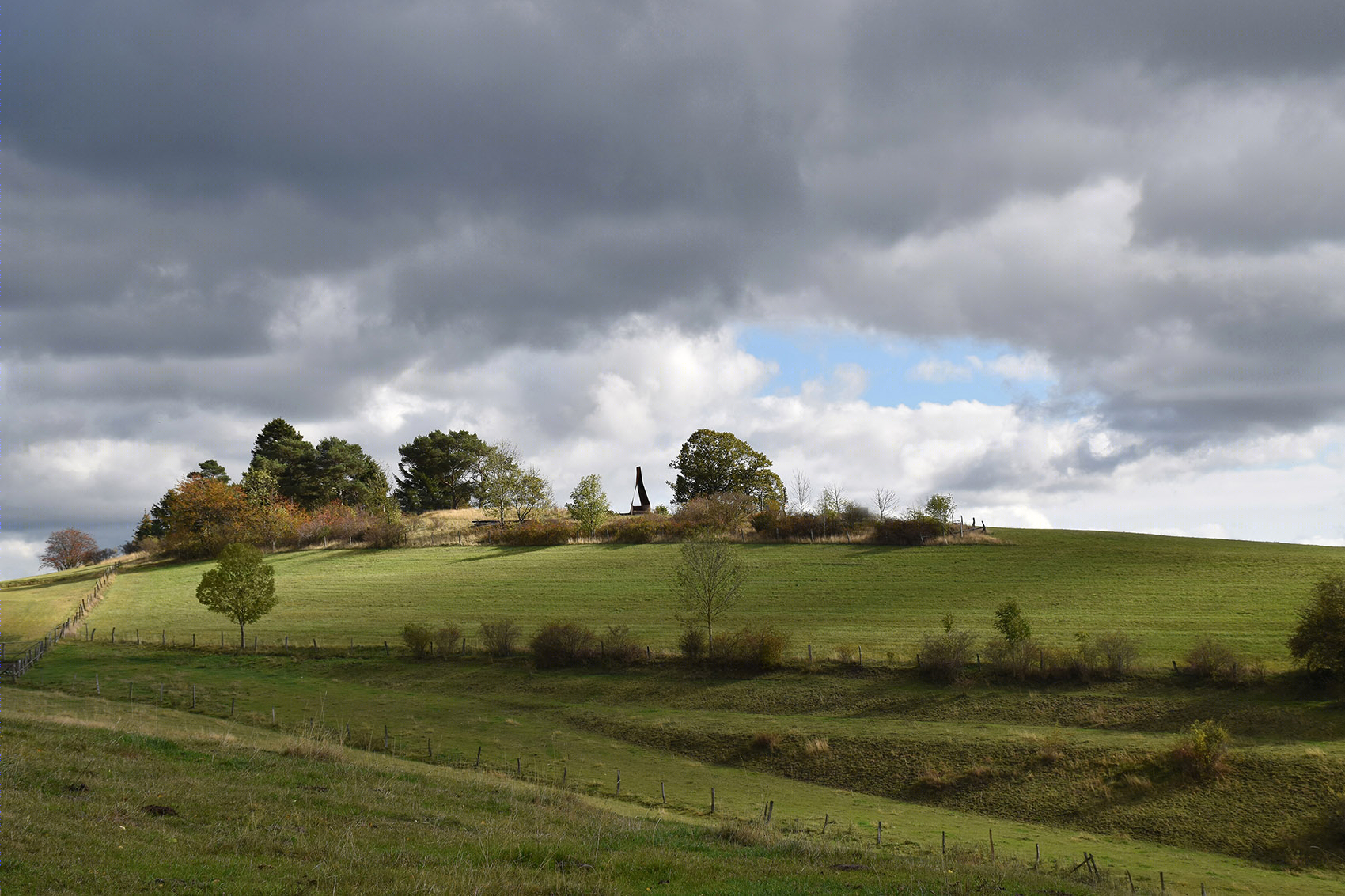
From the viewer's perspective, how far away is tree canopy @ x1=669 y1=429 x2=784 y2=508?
121688mm

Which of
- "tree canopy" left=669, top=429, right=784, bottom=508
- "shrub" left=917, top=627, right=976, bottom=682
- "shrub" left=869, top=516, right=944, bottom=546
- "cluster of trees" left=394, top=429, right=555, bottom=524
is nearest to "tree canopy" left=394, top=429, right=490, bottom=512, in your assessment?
"cluster of trees" left=394, top=429, right=555, bottom=524

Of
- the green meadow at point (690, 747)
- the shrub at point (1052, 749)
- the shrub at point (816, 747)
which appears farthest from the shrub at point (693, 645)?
the shrub at point (1052, 749)

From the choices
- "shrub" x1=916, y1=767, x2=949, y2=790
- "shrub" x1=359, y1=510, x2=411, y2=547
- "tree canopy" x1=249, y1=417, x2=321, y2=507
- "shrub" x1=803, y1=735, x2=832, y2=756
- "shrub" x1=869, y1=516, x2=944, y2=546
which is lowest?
"shrub" x1=916, y1=767, x2=949, y2=790

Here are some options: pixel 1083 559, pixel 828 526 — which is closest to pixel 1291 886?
pixel 1083 559

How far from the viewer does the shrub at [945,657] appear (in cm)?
4794

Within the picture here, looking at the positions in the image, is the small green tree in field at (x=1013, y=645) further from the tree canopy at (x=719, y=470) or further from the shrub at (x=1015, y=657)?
the tree canopy at (x=719, y=470)

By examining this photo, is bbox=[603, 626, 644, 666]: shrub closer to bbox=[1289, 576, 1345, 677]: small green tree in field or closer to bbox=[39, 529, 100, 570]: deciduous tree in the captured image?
bbox=[1289, 576, 1345, 677]: small green tree in field

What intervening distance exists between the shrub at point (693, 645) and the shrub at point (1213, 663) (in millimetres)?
27851

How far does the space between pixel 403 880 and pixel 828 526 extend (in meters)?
83.8

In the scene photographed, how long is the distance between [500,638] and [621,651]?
8946 mm

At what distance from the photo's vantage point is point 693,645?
54625mm

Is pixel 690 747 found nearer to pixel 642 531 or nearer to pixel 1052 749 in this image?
pixel 1052 749

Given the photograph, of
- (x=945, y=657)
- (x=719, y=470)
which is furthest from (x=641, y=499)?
(x=945, y=657)

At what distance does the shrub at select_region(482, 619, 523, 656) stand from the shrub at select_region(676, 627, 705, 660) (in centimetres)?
1219
